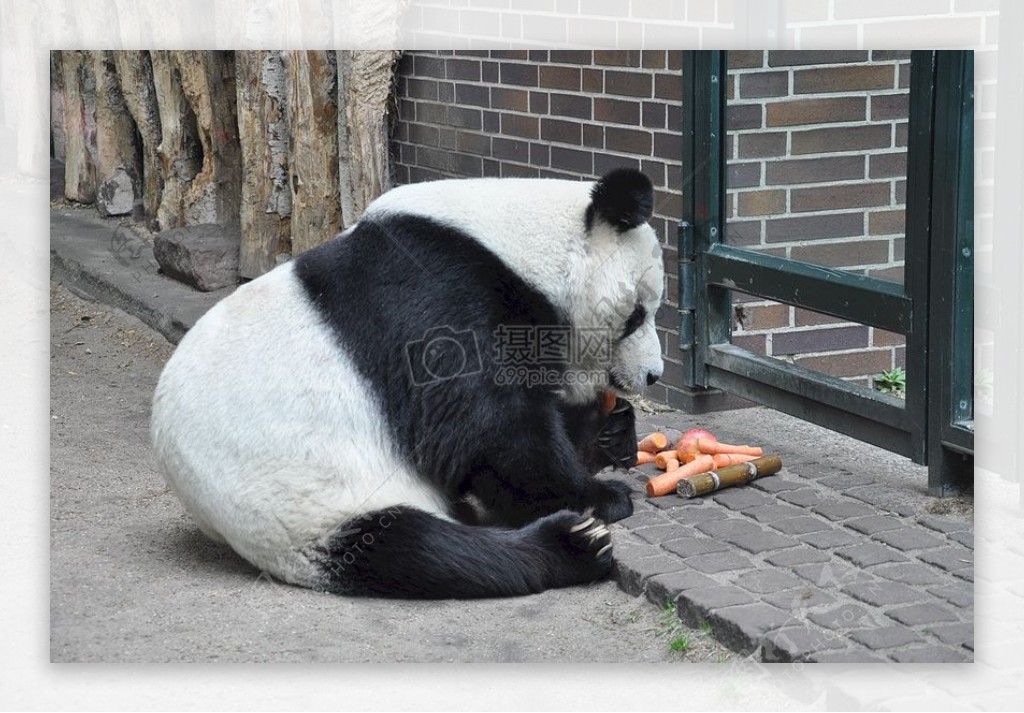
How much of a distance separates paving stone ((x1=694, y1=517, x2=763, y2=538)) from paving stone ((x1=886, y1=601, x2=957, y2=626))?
62 cm

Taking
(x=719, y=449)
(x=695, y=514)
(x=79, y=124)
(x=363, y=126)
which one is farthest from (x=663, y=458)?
(x=79, y=124)

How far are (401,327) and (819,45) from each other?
5.65ft

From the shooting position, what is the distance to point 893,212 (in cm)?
405

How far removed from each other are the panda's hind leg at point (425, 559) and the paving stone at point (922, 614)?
89 centimetres

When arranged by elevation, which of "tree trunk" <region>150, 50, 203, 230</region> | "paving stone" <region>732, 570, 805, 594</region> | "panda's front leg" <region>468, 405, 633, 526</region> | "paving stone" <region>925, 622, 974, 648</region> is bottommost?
"paving stone" <region>732, 570, 805, 594</region>

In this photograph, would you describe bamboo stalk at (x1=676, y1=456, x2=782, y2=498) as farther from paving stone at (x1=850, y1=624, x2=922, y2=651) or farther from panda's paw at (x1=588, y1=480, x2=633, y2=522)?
paving stone at (x1=850, y1=624, x2=922, y2=651)

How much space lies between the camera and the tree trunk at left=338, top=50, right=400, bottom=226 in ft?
18.9

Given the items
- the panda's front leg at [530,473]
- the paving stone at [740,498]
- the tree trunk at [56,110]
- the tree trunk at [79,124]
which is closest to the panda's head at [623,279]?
the panda's front leg at [530,473]

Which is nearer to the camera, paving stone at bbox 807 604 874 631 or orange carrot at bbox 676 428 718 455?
paving stone at bbox 807 604 874 631

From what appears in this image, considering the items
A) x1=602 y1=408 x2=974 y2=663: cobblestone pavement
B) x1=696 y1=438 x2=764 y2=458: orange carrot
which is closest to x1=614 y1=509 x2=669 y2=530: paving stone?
x1=602 y1=408 x2=974 y2=663: cobblestone pavement

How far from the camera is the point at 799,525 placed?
374 cm

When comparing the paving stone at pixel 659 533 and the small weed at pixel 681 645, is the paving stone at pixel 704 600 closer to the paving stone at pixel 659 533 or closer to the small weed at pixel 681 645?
the small weed at pixel 681 645

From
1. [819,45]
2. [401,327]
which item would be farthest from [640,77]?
[401,327]

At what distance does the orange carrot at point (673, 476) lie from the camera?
4008 mm
